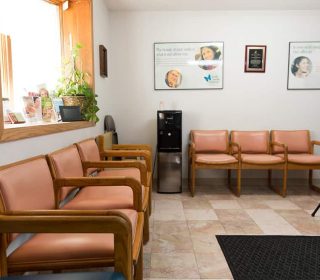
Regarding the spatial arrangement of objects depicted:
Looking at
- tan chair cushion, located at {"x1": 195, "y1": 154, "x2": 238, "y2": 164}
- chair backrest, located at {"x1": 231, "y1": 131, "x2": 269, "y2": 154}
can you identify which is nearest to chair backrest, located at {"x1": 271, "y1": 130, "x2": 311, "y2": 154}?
chair backrest, located at {"x1": 231, "y1": 131, "x2": 269, "y2": 154}

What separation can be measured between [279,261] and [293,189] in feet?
7.04

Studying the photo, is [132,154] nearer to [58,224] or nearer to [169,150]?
[169,150]

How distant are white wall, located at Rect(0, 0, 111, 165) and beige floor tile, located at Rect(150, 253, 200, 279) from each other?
3.64 feet

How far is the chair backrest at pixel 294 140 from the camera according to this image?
13.0ft

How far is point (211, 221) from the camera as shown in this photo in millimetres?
2752

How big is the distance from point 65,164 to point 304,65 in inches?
146

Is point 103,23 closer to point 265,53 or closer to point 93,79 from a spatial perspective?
point 93,79

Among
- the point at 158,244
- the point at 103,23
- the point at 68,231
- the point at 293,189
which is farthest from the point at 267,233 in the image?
the point at 103,23

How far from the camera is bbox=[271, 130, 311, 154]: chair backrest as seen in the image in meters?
3.95

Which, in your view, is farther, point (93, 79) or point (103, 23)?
point (103, 23)

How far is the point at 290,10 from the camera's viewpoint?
3.99 meters

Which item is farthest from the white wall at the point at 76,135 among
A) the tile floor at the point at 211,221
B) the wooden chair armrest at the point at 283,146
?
the wooden chair armrest at the point at 283,146

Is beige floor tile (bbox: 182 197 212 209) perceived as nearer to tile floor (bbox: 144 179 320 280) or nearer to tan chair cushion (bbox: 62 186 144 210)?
tile floor (bbox: 144 179 320 280)

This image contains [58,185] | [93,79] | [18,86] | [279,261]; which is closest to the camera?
[58,185]
